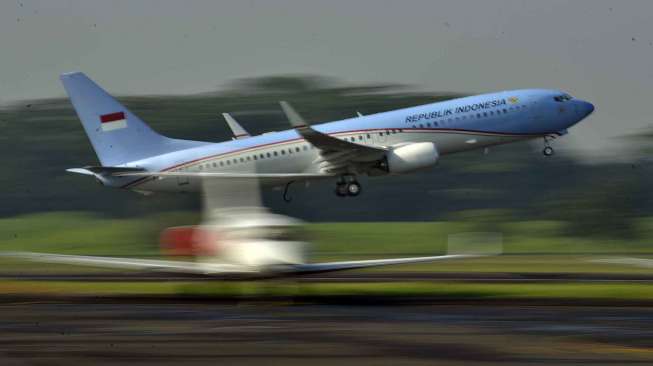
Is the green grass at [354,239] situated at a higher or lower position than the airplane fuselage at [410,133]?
lower

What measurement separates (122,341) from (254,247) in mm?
10318

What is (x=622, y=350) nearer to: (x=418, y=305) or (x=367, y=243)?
(x=418, y=305)

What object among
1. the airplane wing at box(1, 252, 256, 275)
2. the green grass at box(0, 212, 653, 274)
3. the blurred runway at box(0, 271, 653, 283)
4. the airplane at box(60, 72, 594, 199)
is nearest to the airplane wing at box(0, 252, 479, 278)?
the airplane wing at box(1, 252, 256, 275)

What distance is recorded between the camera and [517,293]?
46969mm

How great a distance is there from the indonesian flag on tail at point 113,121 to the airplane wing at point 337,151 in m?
13.4

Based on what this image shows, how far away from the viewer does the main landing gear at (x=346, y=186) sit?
6862cm

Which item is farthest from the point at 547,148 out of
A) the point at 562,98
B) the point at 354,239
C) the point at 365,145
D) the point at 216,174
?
the point at 354,239

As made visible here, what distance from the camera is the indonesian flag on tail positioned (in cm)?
7525

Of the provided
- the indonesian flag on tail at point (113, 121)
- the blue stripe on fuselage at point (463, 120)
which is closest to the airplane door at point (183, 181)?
the blue stripe on fuselage at point (463, 120)

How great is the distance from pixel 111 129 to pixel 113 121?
2.49 ft

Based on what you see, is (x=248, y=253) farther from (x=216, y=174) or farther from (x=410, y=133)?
(x=410, y=133)

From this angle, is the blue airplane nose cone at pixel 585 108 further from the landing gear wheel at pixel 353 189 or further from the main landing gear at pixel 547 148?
the landing gear wheel at pixel 353 189

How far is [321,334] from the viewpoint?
3297 cm

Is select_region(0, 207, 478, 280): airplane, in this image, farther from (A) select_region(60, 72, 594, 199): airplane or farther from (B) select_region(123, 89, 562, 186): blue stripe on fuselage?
(B) select_region(123, 89, 562, 186): blue stripe on fuselage
